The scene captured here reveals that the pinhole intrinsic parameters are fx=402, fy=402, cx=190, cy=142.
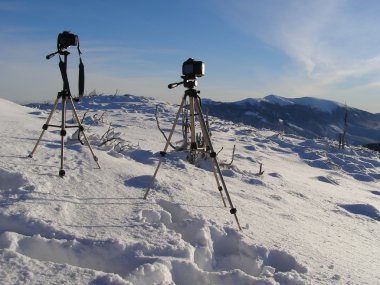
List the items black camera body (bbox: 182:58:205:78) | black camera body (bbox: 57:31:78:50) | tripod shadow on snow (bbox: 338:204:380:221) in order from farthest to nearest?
tripod shadow on snow (bbox: 338:204:380:221)
black camera body (bbox: 57:31:78:50)
black camera body (bbox: 182:58:205:78)

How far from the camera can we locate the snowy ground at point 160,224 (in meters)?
2.72

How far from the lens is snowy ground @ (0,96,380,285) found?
8.93ft

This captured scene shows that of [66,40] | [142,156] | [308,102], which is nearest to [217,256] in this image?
[66,40]

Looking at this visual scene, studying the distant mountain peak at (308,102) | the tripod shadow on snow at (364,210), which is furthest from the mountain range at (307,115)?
the tripod shadow on snow at (364,210)

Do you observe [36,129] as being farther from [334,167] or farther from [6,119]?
[334,167]

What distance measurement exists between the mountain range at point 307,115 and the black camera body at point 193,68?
123 feet

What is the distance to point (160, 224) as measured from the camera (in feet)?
11.0

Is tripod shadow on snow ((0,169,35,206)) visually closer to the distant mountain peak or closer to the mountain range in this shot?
the mountain range

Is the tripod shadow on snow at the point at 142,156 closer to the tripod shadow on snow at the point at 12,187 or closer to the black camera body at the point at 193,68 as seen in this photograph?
the black camera body at the point at 193,68

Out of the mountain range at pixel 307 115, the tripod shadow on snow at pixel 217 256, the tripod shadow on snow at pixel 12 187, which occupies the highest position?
the mountain range at pixel 307 115

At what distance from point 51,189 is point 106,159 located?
1.35 meters

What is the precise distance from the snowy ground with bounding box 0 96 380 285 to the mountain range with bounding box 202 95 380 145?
1422 inches

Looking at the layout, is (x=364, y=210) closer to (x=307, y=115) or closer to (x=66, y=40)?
(x=66, y=40)

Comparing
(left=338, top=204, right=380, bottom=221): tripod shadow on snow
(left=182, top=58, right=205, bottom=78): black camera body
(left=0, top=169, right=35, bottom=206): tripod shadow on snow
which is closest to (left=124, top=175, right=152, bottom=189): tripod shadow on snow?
(left=0, top=169, right=35, bottom=206): tripod shadow on snow
